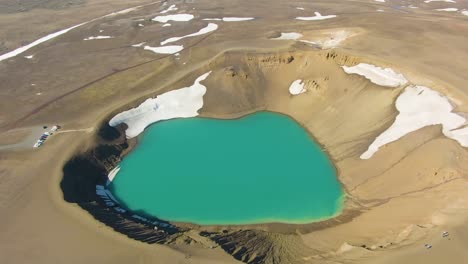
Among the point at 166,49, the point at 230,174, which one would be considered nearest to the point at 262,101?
the point at 230,174

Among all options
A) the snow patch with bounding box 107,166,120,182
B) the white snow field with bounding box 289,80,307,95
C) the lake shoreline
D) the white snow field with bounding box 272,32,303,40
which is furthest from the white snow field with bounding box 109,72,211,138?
the white snow field with bounding box 272,32,303,40

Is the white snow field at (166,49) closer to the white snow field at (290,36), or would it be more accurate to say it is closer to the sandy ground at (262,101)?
the sandy ground at (262,101)

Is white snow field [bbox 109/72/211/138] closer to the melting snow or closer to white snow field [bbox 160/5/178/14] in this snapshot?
the melting snow

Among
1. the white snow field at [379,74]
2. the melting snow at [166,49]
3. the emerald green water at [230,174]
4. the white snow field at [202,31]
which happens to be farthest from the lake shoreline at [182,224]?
the white snow field at [202,31]

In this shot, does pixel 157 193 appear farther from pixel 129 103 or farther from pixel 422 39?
pixel 422 39

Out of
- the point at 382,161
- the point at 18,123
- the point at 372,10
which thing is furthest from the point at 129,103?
the point at 372,10

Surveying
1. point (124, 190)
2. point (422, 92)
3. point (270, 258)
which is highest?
point (422, 92)

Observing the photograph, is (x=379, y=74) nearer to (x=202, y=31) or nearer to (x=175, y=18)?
(x=202, y=31)
